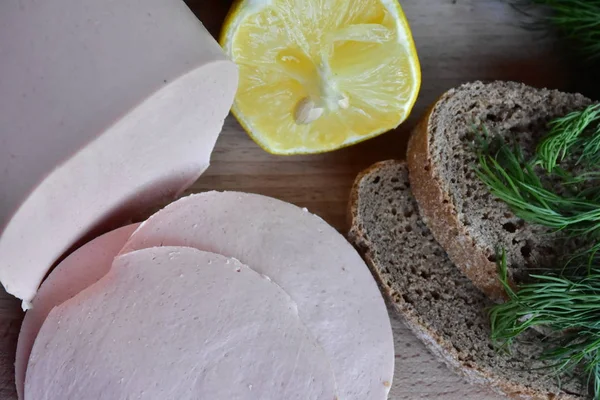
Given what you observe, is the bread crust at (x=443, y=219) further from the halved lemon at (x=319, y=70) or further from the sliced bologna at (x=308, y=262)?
the sliced bologna at (x=308, y=262)

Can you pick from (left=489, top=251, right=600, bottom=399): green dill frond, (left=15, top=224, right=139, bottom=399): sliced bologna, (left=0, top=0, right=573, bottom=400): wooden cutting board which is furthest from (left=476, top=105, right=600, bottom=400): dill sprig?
(left=15, top=224, right=139, bottom=399): sliced bologna

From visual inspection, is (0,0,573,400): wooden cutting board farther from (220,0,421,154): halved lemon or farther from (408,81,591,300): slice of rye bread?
(408,81,591,300): slice of rye bread

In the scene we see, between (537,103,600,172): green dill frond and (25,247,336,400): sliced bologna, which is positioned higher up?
(25,247,336,400): sliced bologna

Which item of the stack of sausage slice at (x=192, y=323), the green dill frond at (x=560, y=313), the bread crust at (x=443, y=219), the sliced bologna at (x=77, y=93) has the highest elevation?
the sliced bologna at (x=77, y=93)

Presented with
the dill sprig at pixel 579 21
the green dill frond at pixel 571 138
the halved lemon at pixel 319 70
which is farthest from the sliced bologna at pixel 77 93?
the dill sprig at pixel 579 21

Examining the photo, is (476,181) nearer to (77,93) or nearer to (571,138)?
(571,138)

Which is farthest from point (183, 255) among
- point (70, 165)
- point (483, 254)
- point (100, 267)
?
point (483, 254)

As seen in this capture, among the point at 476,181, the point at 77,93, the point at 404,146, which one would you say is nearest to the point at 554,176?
the point at 476,181

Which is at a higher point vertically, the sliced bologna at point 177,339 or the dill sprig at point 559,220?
the sliced bologna at point 177,339
